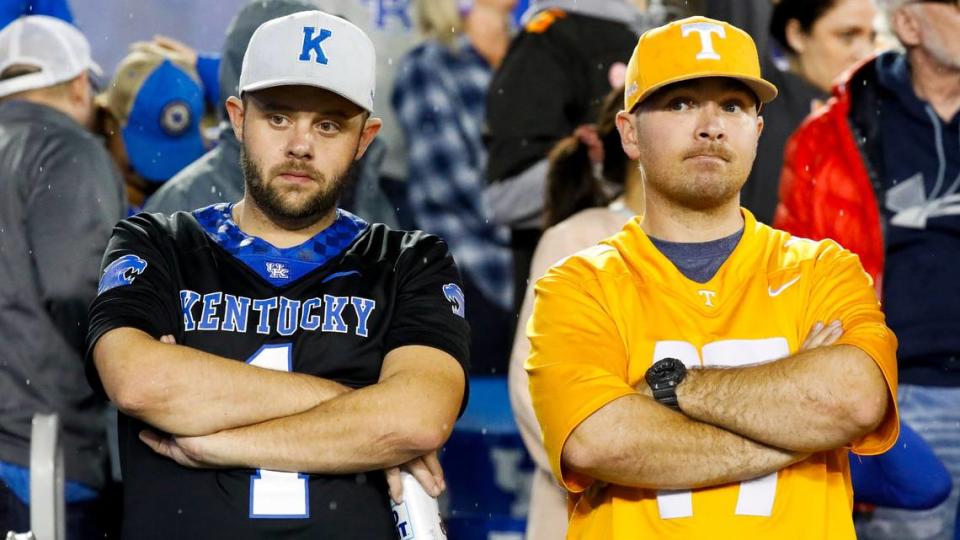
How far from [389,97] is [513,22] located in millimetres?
719

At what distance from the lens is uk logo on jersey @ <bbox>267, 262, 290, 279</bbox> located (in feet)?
11.5

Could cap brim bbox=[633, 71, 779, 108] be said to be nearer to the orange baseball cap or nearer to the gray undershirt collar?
the orange baseball cap

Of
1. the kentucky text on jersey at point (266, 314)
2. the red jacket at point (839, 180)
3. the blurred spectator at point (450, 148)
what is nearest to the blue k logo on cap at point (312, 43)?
the kentucky text on jersey at point (266, 314)

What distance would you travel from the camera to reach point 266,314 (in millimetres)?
3432

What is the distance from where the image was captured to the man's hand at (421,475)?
3.35 metres

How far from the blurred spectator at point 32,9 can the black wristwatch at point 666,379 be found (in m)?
2.88

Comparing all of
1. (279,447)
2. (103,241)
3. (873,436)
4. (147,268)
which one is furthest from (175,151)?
(873,436)

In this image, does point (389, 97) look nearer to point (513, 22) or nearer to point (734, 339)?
point (513, 22)

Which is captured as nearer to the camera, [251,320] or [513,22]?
[251,320]

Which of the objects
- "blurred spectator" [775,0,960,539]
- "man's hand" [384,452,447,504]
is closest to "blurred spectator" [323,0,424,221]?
"blurred spectator" [775,0,960,539]

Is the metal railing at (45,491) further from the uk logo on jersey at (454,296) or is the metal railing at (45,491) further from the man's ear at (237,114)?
the uk logo on jersey at (454,296)

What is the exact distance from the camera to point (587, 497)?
3.51m

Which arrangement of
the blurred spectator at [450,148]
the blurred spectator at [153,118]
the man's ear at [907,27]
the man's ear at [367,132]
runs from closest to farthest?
the man's ear at [367,132]
the man's ear at [907,27]
the blurred spectator at [153,118]
the blurred spectator at [450,148]

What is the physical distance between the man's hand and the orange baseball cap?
1051mm
